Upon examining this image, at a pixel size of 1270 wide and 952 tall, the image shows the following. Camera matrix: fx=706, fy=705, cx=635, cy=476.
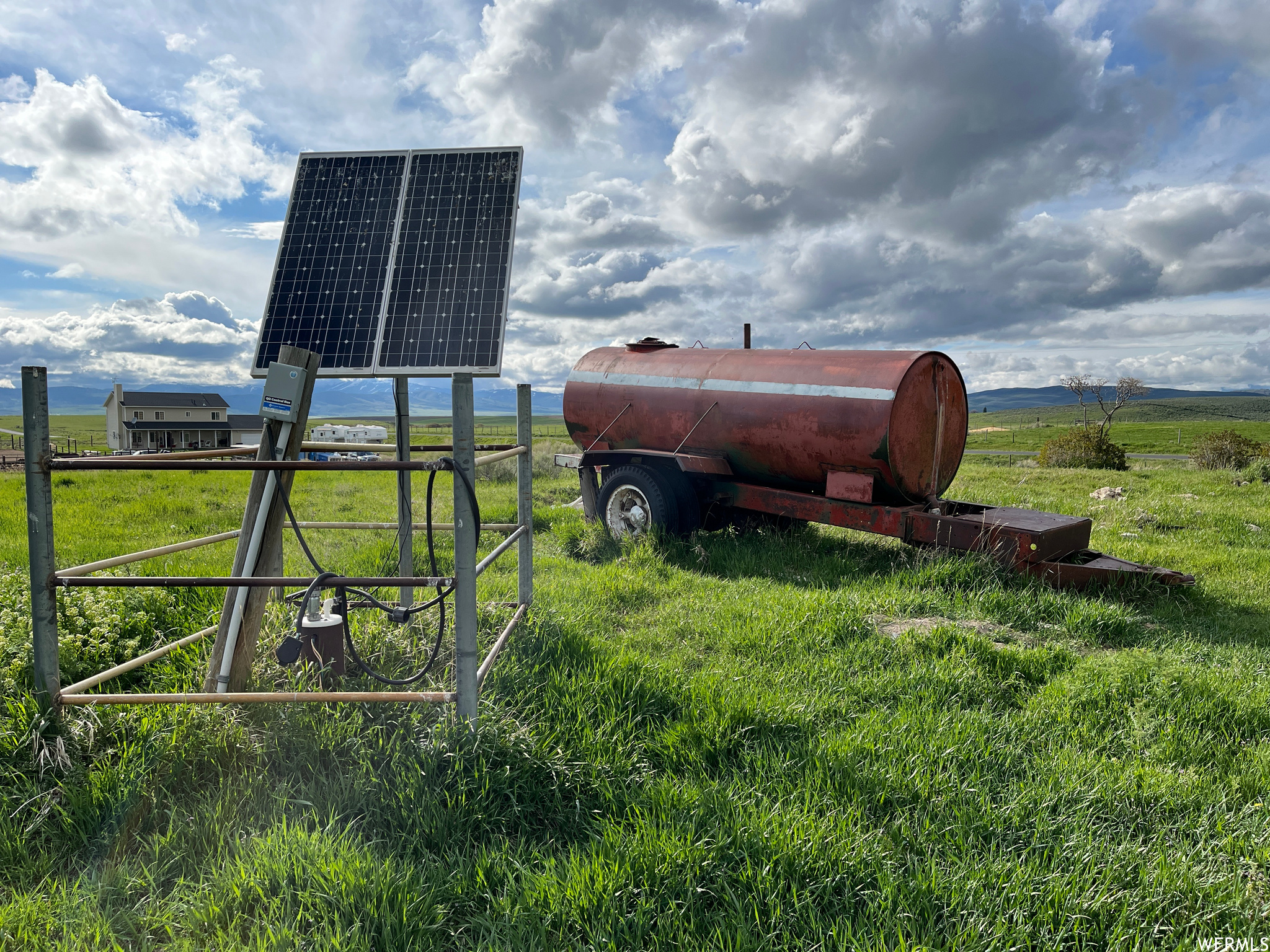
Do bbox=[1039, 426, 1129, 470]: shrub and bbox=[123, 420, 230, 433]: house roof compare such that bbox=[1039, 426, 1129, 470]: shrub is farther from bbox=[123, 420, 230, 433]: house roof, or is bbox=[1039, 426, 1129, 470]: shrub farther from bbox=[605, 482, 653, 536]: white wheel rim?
bbox=[123, 420, 230, 433]: house roof

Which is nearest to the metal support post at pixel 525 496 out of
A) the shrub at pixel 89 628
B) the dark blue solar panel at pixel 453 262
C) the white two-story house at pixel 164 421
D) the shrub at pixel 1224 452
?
the dark blue solar panel at pixel 453 262

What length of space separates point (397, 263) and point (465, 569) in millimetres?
2667

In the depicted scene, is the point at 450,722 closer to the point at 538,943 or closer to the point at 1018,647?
the point at 538,943

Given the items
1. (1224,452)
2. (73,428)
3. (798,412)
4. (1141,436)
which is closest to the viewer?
(798,412)

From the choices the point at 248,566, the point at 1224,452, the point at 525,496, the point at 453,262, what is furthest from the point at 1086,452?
the point at 248,566

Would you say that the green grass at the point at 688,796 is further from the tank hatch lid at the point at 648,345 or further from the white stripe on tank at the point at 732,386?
the tank hatch lid at the point at 648,345

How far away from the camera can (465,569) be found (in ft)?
10.1

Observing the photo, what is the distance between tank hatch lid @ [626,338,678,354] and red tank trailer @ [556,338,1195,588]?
0.7 inches

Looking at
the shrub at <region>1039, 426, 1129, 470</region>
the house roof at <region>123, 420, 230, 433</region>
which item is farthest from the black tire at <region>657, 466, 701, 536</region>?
the house roof at <region>123, 420, 230, 433</region>

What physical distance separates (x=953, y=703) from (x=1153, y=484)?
42.2 ft

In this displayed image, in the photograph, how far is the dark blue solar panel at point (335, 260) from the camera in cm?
446

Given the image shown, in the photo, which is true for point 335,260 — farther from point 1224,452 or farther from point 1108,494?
point 1224,452

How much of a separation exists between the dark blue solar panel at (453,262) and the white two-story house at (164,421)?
64.5 meters

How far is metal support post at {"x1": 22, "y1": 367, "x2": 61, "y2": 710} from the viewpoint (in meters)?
3.07
